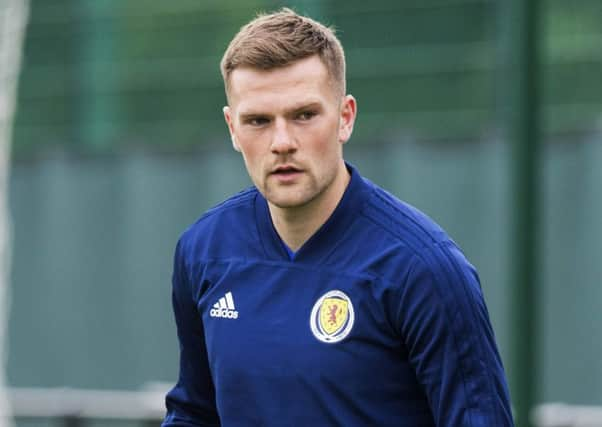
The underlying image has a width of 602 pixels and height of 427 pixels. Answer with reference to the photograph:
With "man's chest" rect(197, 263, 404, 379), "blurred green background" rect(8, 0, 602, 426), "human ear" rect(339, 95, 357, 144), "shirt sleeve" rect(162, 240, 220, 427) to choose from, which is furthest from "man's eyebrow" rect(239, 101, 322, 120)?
"blurred green background" rect(8, 0, 602, 426)

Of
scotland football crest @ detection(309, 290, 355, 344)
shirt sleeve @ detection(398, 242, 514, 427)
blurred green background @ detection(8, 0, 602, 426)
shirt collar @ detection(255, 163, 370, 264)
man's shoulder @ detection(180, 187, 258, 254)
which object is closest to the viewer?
shirt sleeve @ detection(398, 242, 514, 427)

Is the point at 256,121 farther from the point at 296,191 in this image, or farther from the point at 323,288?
the point at 323,288

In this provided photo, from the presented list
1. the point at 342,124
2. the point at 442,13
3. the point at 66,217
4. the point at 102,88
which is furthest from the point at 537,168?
the point at 102,88

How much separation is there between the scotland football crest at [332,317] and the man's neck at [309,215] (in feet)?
0.66

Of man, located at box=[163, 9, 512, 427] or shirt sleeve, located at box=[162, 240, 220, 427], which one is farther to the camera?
shirt sleeve, located at box=[162, 240, 220, 427]

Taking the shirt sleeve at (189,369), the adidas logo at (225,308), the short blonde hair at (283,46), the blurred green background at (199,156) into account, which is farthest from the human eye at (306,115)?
the blurred green background at (199,156)

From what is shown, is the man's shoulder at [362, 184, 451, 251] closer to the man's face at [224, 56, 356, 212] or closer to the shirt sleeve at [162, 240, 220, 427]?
the man's face at [224, 56, 356, 212]

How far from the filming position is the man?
3.23 meters

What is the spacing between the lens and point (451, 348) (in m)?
3.21

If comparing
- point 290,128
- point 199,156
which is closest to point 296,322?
point 290,128

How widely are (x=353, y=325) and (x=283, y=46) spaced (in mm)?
675

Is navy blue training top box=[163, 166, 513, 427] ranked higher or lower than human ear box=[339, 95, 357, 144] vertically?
lower

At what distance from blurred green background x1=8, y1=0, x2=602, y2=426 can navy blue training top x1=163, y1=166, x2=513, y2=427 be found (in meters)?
4.38

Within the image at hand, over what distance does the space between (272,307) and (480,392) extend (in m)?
0.56
